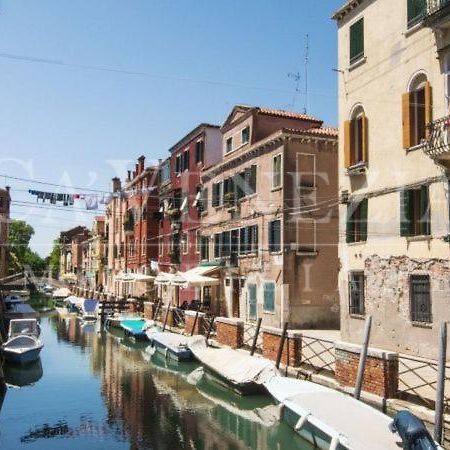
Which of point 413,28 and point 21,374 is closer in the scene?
point 413,28

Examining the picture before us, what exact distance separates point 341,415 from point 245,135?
779 inches

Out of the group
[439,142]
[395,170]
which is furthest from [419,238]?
[439,142]

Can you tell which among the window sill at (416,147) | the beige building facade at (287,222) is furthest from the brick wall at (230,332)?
the window sill at (416,147)

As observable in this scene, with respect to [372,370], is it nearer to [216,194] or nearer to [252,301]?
[252,301]

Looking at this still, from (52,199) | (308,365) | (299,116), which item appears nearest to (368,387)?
(308,365)

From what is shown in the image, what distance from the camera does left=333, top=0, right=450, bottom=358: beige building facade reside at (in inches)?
600

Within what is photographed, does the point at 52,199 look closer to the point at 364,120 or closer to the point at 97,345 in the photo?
the point at 97,345

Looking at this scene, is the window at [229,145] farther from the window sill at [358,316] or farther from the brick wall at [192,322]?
the window sill at [358,316]

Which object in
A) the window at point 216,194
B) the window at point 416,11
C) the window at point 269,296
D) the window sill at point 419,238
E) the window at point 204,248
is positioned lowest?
the window at point 269,296

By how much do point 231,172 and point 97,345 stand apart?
1149 centimetres

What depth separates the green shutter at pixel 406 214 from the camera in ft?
53.9

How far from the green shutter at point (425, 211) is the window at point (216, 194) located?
15935 millimetres

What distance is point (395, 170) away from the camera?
17.1 metres

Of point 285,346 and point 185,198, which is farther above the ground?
point 185,198
